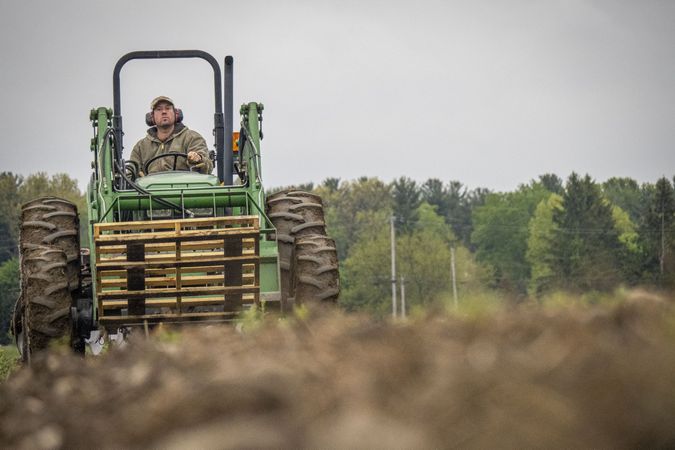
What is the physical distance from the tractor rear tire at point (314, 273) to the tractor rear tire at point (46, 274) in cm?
185

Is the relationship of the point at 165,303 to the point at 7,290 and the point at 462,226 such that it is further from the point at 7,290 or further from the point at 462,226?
the point at 462,226

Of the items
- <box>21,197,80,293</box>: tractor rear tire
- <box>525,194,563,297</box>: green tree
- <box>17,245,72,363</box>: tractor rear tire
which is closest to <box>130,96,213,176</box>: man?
<box>21,197,80,293</box>: tractor rear tire

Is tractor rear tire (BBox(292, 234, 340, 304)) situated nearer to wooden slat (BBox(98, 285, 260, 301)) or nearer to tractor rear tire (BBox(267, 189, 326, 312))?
tractor rear tire (BBox(267, 189, 326, 312))

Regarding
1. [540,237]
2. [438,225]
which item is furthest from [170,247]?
[438,225]

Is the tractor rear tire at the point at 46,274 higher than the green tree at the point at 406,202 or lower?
lower

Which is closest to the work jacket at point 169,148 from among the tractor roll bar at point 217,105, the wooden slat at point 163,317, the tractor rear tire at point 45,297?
the tractor roll bar at point 217,105

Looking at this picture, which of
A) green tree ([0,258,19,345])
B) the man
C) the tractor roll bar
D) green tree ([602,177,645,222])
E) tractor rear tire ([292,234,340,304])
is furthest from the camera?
green tree ([602,177,645,222])

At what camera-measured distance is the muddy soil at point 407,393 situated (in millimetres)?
2328

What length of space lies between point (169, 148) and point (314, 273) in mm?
2556

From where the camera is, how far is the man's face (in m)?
11.9

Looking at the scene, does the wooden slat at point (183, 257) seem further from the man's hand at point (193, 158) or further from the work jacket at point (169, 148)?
the work jacket at point (169, 148)

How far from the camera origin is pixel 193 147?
38.5ft

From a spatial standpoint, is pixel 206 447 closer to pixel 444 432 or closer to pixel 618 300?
pixel 444 432

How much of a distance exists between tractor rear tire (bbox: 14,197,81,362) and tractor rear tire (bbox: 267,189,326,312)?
1.74m
